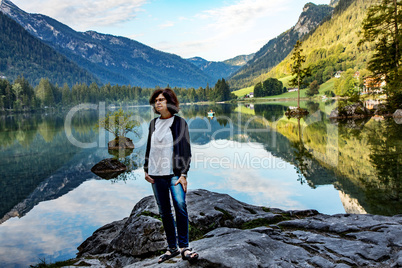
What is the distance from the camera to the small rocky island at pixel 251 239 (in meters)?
5.00

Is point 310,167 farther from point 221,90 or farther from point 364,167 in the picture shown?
point 221,90

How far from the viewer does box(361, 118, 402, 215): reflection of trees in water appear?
412 inches

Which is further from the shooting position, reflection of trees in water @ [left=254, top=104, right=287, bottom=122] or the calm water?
reflection of trees in water @ [left=254, top=104, right=287, bottom=122]

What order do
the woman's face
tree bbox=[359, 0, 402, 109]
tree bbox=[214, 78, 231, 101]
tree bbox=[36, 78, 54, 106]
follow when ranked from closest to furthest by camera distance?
the woman's face → tree bbox=[359, 0, 402, 109] → tree bbox=[36, 78, 54, 106] → tree bbox=[214, 78, 231, 101]

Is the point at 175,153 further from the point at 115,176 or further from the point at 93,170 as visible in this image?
the point at 93,170

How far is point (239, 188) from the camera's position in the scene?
14.4m

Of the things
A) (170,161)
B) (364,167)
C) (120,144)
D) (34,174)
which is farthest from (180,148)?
(120,144)

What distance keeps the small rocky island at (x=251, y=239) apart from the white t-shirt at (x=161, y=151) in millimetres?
1635

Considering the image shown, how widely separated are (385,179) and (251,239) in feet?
35.9

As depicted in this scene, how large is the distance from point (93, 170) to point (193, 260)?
55.1 ft

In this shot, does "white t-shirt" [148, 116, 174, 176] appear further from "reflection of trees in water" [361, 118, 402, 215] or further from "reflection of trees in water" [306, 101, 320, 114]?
"reflection of trees in water" [306, 101, 320, 114]

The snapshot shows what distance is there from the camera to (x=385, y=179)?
44.1ft

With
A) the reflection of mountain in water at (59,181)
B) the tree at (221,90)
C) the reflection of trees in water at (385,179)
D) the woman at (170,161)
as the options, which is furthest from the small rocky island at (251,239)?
the tree at (221,90)

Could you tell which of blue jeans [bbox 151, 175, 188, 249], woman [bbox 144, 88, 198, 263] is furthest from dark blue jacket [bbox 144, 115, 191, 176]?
blue jeans [bbox 151, 175, 188, 249]
